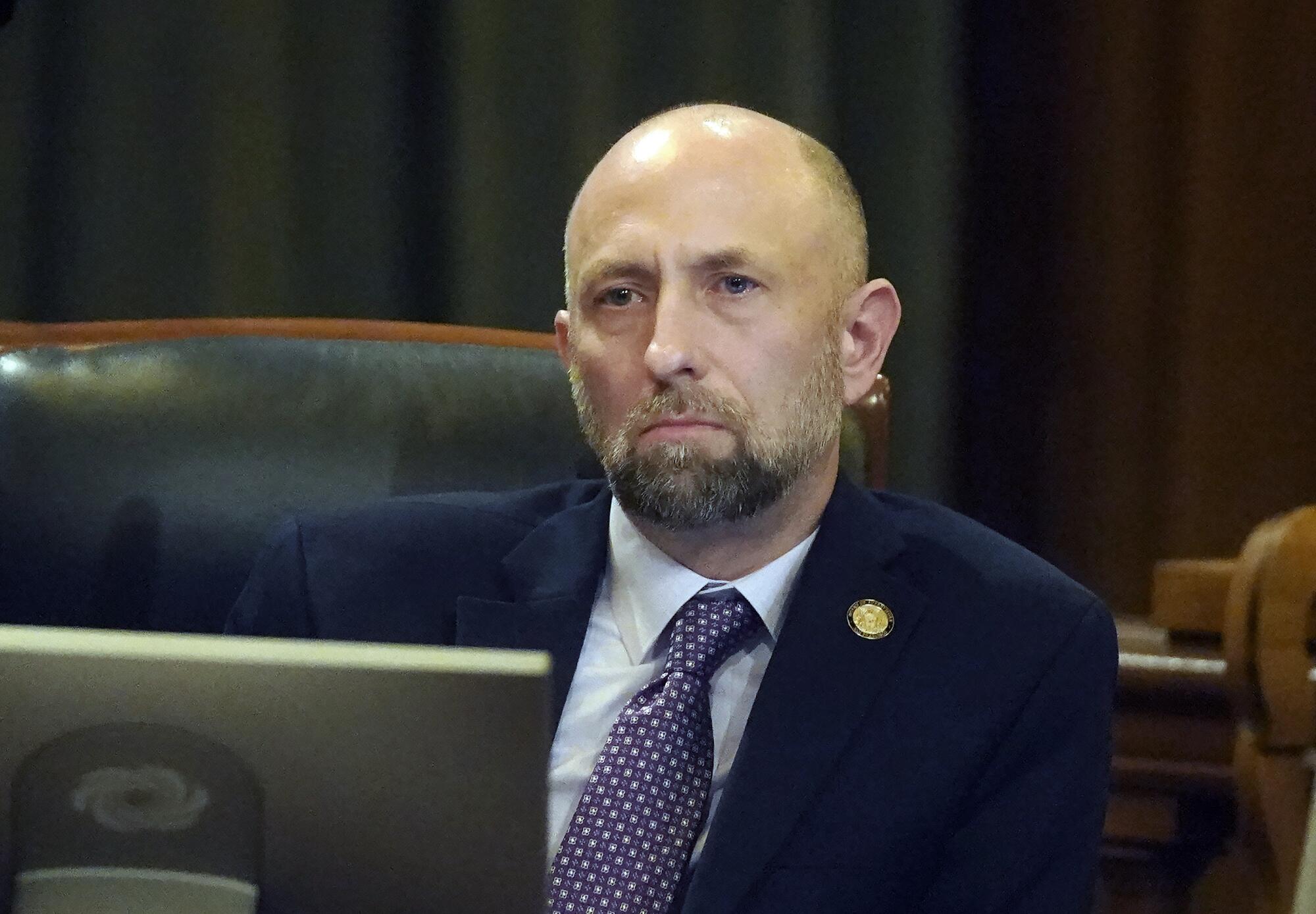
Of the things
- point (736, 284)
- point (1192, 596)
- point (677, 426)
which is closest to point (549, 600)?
point (677, 426)

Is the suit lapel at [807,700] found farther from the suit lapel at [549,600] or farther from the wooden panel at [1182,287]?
the wooden panel at [1182,287]

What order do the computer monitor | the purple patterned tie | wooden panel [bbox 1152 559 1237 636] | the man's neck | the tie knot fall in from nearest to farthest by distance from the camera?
the computer monitor < the purple patterned tie < the tie knot < the man's neck < wooden panel [bbox 1152 559 1237 636]

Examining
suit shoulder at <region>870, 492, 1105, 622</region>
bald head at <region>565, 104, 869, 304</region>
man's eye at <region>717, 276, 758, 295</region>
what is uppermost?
bald head at <region>565, 104, 869, 304</region>

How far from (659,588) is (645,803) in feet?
0.70

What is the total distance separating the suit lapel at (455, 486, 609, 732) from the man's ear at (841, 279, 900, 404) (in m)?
0.29

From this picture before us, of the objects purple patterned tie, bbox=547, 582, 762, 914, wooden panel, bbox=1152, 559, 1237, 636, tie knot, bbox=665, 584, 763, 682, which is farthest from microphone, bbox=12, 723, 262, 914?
wooden panel, bbox=1152, 559, 1237, 636

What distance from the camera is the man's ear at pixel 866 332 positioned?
4.19ft

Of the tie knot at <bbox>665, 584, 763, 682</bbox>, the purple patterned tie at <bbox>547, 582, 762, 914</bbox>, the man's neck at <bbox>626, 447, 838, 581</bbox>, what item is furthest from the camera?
the man's neck at <bbox>626, 447, 838, 581</bbox>

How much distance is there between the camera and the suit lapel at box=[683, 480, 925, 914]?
→ 1.01 m

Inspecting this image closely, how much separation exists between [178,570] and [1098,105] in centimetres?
146

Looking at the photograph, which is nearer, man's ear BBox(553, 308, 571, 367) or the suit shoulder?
the suit shoulder

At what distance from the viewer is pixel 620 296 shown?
4.00ft

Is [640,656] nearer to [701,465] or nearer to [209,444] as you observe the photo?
[701,465]

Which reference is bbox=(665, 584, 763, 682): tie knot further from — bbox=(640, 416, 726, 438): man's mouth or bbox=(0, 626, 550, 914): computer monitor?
bbox=(0, 626, 550, 914): computer monitor
